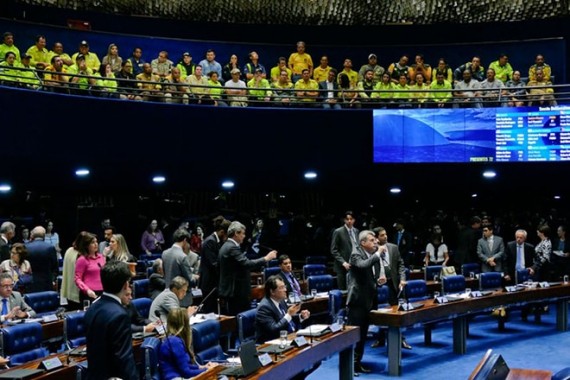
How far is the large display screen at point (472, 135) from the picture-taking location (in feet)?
41.3

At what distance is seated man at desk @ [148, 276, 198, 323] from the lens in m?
6.59

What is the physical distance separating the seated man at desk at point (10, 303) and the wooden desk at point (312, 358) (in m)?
2.49

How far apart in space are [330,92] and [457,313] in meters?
6.22

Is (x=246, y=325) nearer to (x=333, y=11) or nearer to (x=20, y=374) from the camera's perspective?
(x=20, y=374)

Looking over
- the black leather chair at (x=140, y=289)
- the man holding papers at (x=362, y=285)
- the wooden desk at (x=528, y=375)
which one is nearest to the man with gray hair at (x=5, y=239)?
the black leather chair at (x=140, y=289)

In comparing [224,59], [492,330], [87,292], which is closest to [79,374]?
[87,292]

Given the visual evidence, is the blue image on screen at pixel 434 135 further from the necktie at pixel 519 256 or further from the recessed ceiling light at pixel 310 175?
the necktie at pixel 519 256

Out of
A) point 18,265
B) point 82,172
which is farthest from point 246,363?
point 82,172

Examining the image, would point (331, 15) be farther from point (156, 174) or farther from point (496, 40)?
point (156, 174)

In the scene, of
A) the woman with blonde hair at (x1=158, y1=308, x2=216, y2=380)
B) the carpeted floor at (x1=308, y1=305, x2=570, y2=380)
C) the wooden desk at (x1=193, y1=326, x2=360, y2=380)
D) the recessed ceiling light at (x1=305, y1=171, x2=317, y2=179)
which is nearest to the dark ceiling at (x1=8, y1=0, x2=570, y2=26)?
the recessed ceiling light at (x1=305, y1=171, x2=317, y2=179)

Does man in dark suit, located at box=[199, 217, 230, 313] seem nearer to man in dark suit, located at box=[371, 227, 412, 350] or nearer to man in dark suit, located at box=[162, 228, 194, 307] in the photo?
man in dark suit, located at box=[162, 228, 194, 307]

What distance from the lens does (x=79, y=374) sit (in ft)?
15.4

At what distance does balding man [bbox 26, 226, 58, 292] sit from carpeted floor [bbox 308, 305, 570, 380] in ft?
11.0

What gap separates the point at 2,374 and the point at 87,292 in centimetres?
272
